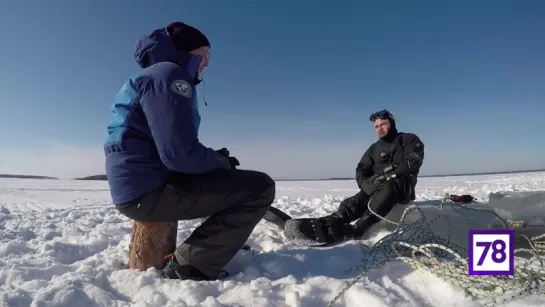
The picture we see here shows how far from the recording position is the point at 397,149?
4098 millimetres

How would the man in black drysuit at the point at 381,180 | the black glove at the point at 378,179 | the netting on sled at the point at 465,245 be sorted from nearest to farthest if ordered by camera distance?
the netting on sled at the point at 465,245, the man in black drysuit at the point at 381,180, the black glove at the point at 378,179

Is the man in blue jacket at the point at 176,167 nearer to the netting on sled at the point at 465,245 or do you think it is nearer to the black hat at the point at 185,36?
the black hat at the point at 185,36

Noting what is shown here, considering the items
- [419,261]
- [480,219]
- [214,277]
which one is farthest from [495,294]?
[480,219]

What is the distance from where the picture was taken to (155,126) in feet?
6.36

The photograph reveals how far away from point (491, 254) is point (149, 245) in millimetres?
2049

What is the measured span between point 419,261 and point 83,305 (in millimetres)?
1854

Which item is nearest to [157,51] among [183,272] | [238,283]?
[183,272]

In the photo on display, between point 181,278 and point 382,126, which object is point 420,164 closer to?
point 382,126

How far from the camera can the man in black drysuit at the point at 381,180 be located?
11.1 feet

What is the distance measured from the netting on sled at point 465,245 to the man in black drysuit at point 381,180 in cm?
29

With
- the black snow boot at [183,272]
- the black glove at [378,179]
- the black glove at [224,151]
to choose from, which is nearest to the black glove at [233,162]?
the black glove at [224,151]

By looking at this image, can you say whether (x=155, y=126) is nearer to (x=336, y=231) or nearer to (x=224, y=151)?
(x=224, y=151)

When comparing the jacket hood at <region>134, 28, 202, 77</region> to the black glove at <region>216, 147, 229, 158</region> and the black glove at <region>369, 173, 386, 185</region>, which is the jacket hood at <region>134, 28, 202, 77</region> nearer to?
the black glove at <region>216, 147, 229, 158</region>

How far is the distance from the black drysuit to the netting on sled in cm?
28
